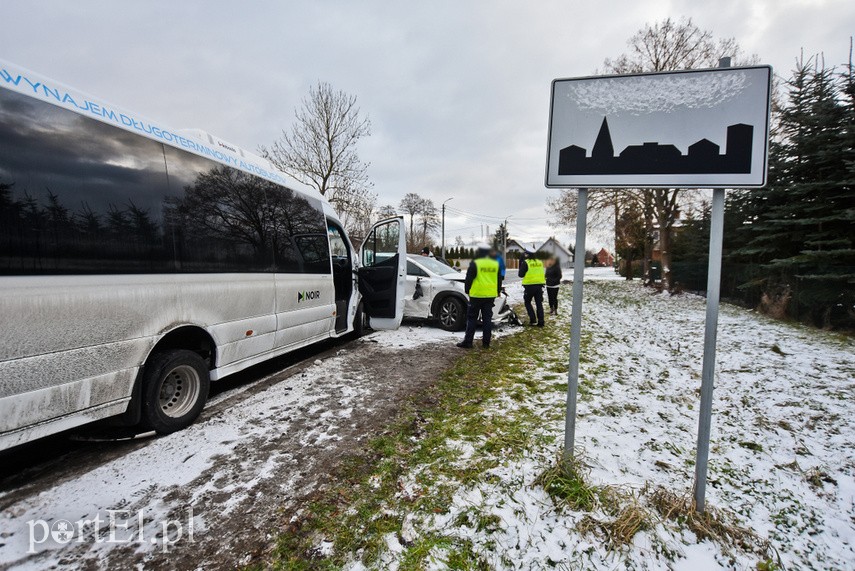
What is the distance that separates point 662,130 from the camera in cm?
215

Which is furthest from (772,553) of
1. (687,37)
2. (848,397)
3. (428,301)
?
(687,37)

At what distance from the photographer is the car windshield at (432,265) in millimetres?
8205

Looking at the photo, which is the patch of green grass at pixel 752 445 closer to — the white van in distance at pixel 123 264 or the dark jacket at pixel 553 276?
the white van in distance at pixel 123 264

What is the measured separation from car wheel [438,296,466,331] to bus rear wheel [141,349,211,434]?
4.95 metres

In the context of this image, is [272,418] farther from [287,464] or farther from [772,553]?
[772,553]

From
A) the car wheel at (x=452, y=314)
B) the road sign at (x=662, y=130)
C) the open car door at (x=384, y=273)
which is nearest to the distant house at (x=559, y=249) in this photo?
the road sign at (x=662, y=130)

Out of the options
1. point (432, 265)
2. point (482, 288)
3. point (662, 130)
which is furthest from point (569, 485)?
point (432, 265)

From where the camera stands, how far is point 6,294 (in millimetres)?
2164

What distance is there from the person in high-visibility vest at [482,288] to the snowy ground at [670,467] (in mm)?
1105

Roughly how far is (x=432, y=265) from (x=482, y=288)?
2.26 m

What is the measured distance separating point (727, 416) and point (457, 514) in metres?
3.27

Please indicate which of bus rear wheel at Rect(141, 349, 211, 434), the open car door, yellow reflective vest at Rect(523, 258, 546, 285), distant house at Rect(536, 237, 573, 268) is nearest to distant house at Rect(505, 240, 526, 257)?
yellow reflective vest at Rect(523, 258, 546, 285)

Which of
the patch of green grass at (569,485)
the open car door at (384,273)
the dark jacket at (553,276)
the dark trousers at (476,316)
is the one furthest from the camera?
the dark jacket at (553,276)

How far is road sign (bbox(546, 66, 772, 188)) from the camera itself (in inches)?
78.9
